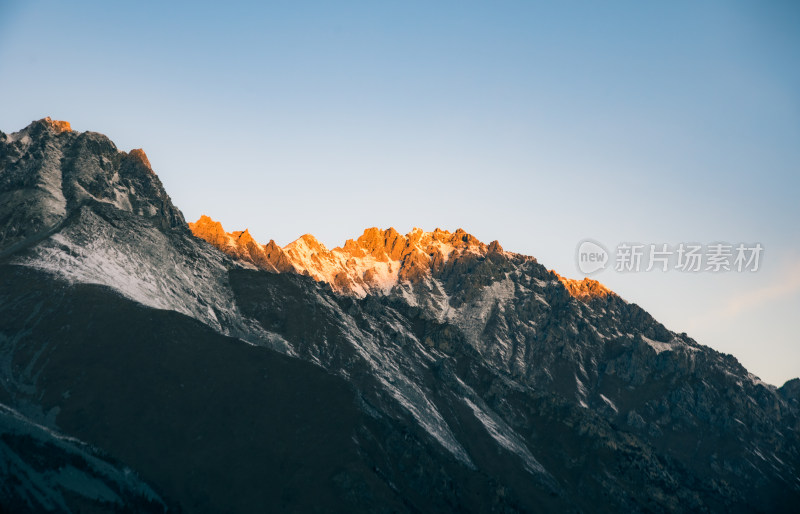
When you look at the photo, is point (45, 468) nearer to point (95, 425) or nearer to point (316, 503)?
point (95, 425)

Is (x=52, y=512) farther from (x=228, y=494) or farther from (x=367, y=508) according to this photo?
(x=367, y=508)

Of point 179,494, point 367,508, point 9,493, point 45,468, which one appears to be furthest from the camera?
point 367,508

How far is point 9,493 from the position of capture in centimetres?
14838

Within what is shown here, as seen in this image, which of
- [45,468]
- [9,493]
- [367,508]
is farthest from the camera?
[367,508]

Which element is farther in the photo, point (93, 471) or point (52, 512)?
point (93, 471)

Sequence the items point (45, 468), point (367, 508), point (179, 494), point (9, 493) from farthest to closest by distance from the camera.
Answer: point (367, 508) < point (179, 494) < point (45, 468) < point (9, 493)

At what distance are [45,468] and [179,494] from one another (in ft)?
116

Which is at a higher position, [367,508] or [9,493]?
[367,508]

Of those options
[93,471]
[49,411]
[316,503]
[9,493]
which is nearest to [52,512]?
[9,493]

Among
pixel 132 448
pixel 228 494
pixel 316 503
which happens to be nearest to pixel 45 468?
pixel 132 448

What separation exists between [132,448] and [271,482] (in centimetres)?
3818

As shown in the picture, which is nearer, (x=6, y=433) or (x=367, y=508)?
(x=6, y=433)

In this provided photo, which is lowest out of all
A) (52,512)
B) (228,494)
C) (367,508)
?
(52,512)

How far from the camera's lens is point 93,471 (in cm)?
17112
